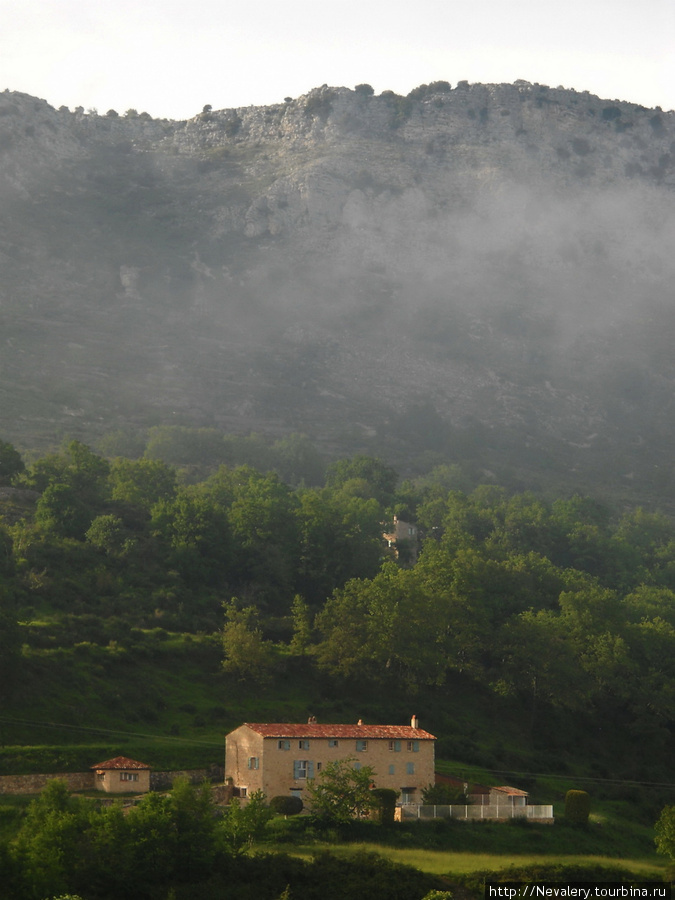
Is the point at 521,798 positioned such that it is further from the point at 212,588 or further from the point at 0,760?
the point at 212,588

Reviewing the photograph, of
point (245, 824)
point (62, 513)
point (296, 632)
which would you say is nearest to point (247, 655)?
point (296, 632)

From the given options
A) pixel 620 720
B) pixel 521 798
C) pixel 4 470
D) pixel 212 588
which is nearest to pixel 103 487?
pixel 4 470

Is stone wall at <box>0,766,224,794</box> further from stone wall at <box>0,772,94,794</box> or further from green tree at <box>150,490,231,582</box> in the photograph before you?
green tree at <box>150,490,231,582</box>

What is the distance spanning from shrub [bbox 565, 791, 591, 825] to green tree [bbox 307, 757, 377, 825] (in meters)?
12.9

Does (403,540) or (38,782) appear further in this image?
(403,540)

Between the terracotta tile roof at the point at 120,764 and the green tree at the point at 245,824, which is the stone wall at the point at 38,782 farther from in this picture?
the green tree at the point at 245,824

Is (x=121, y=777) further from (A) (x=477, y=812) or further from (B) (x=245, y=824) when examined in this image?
(A) (x=477, y=812)

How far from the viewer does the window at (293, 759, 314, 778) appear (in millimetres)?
75375

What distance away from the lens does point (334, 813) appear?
2773 inches

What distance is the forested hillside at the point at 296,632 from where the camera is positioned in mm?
89875

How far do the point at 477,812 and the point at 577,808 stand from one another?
22.8ft

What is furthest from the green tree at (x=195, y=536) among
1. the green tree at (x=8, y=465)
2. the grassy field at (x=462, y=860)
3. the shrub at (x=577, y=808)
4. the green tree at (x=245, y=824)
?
the grassy field at (x=462, y=860)

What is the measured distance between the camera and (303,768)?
75500 mm

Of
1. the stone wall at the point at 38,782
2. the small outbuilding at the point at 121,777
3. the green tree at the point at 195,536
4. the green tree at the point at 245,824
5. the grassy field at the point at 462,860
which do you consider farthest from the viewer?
the green tree at the point at 195,536
